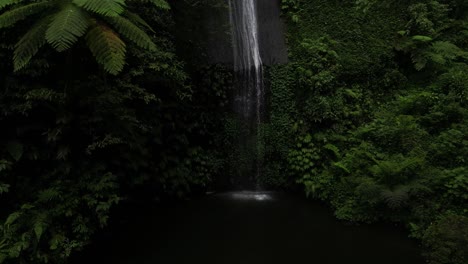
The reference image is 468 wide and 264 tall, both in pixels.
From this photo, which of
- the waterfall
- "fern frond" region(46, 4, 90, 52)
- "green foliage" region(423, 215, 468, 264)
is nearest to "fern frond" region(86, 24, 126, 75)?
"fern frond" region(46, 4, 90, 52)

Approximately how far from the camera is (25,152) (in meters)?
5.12

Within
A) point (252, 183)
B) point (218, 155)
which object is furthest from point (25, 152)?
point (252, 183)

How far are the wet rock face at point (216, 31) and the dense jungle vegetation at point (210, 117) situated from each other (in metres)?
0.21

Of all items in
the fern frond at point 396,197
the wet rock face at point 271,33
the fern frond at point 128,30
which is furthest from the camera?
the wet rock face at point 271,33

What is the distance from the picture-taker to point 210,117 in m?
8.90

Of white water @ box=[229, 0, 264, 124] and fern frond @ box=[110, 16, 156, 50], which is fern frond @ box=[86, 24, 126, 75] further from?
white water @ box=[229, 0, 264, 124]

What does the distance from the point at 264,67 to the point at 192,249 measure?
5.22 metres

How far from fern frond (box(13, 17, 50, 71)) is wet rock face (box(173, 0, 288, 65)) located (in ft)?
15.2

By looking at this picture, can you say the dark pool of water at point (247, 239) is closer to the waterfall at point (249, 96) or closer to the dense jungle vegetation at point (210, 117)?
the dense jungle vegetation at point (210, 117)

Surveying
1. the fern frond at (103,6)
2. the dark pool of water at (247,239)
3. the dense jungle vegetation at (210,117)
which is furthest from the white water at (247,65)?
the fern frond at (103,6)

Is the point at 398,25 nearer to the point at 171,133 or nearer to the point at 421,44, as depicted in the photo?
the point at 421,44

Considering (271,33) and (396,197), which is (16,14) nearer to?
(396,197)

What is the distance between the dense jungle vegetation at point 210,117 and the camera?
15.6 feet

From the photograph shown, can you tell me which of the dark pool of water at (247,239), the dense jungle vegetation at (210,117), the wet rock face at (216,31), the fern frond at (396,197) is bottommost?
the dark pool of water at (247,239)
